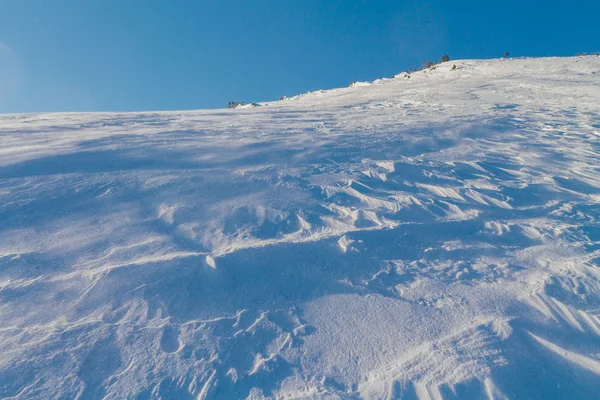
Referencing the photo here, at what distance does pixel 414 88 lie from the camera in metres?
12.1

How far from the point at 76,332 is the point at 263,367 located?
1.07 m

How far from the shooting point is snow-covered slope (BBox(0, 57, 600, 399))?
6.14 feet

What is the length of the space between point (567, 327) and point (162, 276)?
254 centimetres

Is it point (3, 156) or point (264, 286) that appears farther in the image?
point (3, 156)

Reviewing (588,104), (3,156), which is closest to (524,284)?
(3,156)

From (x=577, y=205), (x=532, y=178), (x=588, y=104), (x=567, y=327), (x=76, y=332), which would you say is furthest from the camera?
(x=588, y=104)

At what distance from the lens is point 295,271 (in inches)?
104

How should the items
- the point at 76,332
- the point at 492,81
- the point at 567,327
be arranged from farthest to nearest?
the point at 492,81 < the point at 567,327 < the point at 76,332

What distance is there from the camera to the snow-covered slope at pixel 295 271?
1.87 m

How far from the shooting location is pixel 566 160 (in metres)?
4.94

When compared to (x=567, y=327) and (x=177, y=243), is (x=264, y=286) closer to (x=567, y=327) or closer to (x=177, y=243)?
(x=177, y=243)

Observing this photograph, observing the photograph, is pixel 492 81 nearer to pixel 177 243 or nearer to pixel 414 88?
pixel 414 88

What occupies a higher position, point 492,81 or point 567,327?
point 492,81

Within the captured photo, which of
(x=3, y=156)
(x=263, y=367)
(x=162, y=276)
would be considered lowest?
(x=263, y=367)
